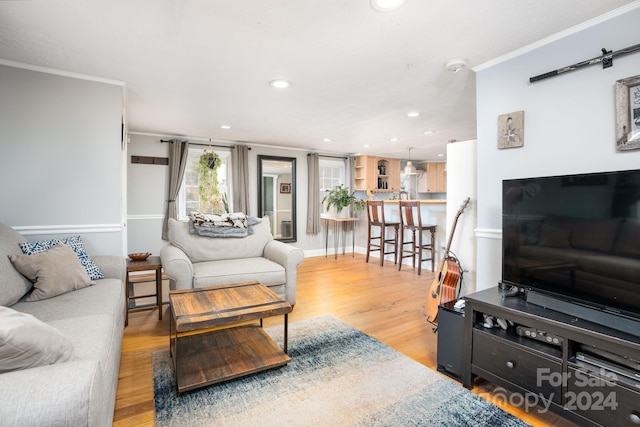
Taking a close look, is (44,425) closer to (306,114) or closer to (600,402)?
(600,402)

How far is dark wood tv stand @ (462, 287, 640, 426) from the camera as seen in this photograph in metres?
1.35

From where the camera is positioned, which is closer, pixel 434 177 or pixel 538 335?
pixel 538 335

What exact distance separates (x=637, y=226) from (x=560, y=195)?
351 mm

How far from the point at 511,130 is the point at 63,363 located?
273 cm

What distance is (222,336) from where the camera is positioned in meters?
2.41

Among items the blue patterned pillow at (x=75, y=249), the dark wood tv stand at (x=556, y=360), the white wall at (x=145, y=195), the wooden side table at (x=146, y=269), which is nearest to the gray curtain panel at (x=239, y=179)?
the white wall at (x=145, y=195)

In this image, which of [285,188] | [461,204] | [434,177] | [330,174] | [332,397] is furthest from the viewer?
[434,177]

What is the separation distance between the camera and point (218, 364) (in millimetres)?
2029

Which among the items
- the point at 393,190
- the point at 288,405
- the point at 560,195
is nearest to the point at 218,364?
the point at 288,405

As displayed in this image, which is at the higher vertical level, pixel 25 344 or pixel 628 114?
pixel 628 114

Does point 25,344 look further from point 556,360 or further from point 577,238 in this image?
point 577,238

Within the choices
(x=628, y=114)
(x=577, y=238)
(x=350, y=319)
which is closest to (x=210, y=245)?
(x=350, y=319)

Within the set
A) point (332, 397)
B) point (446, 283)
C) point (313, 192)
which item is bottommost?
point (332, 397)

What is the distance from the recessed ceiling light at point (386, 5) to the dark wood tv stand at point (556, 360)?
5.67ft
